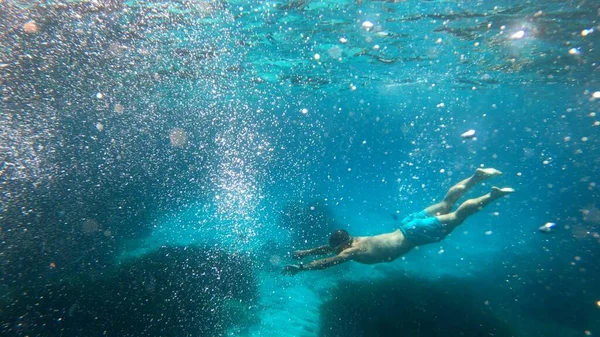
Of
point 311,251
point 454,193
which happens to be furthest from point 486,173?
point 311,251

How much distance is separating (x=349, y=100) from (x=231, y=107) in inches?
604

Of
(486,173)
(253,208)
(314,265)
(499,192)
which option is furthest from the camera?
(253,208)

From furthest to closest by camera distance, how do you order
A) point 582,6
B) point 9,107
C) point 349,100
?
point 349,100 → point 9,107 → point 582,6

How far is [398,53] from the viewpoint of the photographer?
63.0ft

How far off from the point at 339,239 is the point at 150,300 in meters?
8.76

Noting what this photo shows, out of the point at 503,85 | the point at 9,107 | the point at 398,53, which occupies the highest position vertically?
the point at 503,85

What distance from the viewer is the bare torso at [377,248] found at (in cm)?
865

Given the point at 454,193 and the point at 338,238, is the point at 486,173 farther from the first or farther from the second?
Result: the point at 338,238

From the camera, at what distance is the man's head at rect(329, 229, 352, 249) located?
28.1ft

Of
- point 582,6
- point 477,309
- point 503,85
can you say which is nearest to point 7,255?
point 477,309

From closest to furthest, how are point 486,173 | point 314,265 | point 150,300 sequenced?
point 314,265 < point 486,173 < point 150,300

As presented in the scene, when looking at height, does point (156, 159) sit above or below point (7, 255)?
above

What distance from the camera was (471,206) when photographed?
28.2ft

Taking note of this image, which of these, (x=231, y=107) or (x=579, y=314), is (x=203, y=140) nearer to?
(x=231, y=107)
